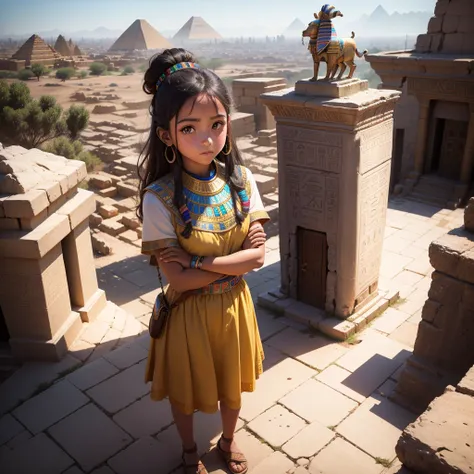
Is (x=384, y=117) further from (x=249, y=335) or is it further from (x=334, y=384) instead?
(x=249, y=335)

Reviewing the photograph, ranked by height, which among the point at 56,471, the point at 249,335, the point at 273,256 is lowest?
the point at 273,256

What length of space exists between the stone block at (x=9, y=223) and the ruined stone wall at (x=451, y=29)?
31.3ft

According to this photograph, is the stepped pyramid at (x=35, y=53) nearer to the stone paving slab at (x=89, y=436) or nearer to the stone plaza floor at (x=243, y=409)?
the stone plaza floor at (x=243, y=409)

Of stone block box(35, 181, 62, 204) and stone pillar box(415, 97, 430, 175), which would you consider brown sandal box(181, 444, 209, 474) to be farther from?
stone pillar box(415, 97, 430, 175)

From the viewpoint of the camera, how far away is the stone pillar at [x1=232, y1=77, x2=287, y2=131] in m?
15.9

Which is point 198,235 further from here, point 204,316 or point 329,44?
point 329,44

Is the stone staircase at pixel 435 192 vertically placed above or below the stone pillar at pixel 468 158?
below

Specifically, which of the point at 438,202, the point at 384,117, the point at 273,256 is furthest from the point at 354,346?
the point at 438,202

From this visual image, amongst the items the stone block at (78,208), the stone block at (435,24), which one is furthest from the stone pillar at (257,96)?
the stone block at (78,208)

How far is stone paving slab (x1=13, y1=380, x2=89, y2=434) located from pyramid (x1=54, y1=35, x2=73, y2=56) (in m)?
51.0

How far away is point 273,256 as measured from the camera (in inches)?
313

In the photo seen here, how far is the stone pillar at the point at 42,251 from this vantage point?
4113 millimetres

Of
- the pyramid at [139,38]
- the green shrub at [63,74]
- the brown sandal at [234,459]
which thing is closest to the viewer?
the brown sandal at [234,459]

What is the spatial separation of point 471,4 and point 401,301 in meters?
7.04
